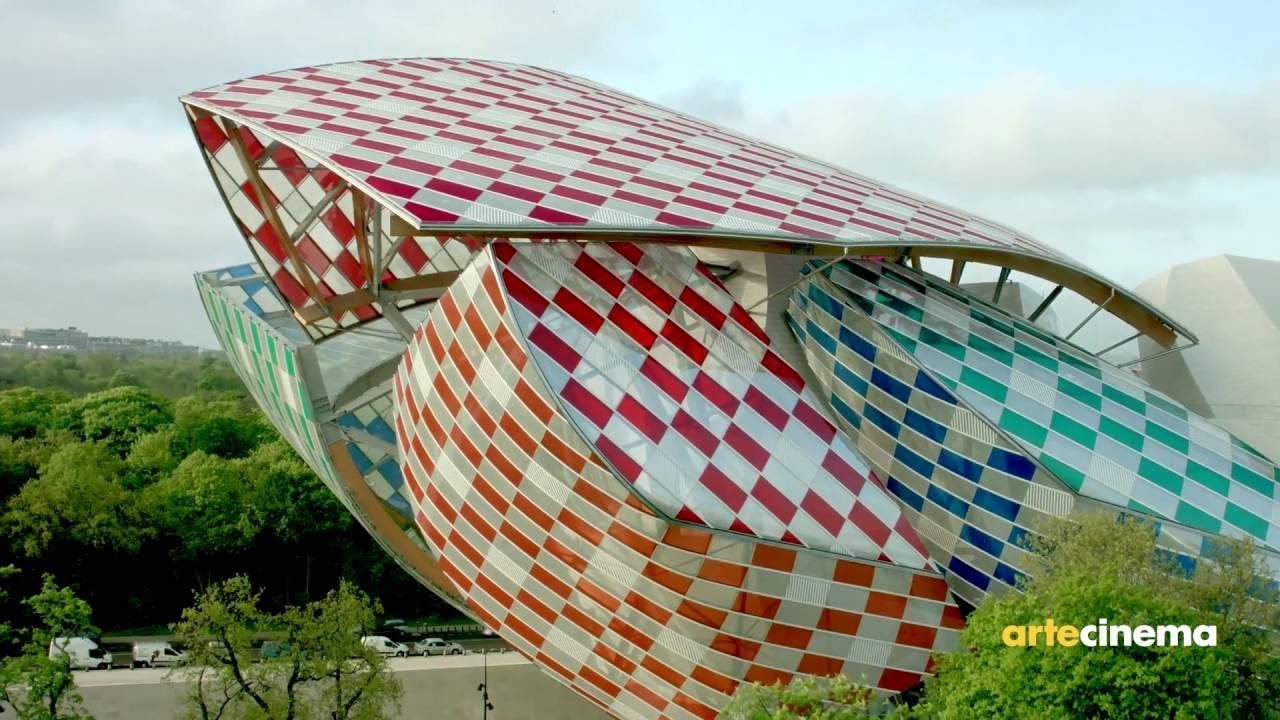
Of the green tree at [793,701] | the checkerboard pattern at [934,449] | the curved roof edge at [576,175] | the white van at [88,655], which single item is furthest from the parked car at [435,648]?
the green tree at [793,701]

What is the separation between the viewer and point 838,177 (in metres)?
25.7

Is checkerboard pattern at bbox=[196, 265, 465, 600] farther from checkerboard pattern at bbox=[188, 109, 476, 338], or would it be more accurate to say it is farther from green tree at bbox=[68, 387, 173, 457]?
green tree at bbox=[68, 387, 173, 457]

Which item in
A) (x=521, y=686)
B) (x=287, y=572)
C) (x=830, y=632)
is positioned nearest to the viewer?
(x=830, y=632)

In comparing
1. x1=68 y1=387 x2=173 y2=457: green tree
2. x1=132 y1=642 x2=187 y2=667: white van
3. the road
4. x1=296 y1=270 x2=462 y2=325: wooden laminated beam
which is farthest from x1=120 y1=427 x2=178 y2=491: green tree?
x1=296 y1=270 x2=462 y2=325: wooden laminated beam

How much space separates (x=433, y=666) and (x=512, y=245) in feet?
63.6

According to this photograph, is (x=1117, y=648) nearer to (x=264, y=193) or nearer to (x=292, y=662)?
(x=292, y=662)

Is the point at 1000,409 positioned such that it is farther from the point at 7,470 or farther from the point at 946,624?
the point at 7,470

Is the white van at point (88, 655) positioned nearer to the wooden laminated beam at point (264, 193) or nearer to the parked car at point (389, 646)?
the parked car at point (389, 646)

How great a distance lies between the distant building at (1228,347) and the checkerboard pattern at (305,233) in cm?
2057

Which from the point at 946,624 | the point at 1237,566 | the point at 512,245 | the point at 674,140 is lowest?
the point at 946,624

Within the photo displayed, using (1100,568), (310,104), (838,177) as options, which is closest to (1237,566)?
(1100,568)

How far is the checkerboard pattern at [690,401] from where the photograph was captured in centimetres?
1798

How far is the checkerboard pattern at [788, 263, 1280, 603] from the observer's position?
1978 centimetres

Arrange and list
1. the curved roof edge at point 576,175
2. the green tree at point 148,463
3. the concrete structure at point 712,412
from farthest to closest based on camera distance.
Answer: the green tree at point 148,463, the curved roof edge at point 576,175, the concrete structure at point 712,412
